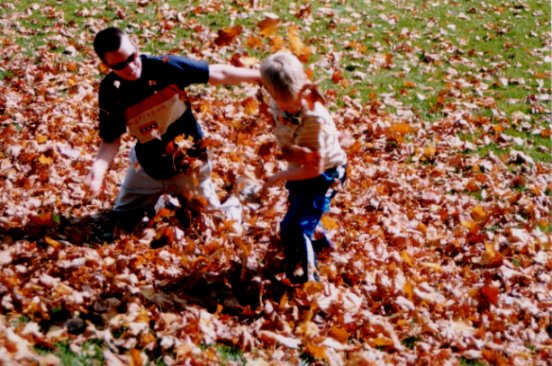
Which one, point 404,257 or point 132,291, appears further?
point 404,257

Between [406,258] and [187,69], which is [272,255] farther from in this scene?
[187,69]

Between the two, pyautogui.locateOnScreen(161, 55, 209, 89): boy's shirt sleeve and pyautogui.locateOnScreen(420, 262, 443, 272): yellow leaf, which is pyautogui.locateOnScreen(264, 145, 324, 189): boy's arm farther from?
pyautogui.locateOnScreen(420, 262, 443, 272): yellow leaf

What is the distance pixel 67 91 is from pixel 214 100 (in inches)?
63.4

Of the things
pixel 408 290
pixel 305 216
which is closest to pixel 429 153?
pixel 408 290

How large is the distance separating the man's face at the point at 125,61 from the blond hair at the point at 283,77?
36.6 inches

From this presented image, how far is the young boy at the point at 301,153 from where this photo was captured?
251cm

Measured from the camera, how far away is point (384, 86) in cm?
615

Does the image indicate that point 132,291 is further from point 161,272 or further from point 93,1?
point 93,1

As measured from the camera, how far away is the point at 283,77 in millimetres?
2471

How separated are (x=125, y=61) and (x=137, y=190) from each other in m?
1.07

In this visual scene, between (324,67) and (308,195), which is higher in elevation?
(308,195)

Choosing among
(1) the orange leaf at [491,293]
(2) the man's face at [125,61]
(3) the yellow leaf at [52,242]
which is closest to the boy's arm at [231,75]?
(2) the man's face at [125,61]

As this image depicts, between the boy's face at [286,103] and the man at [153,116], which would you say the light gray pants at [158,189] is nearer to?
the man at [153,116]

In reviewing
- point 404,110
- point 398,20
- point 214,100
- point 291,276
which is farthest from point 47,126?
point 398,20
